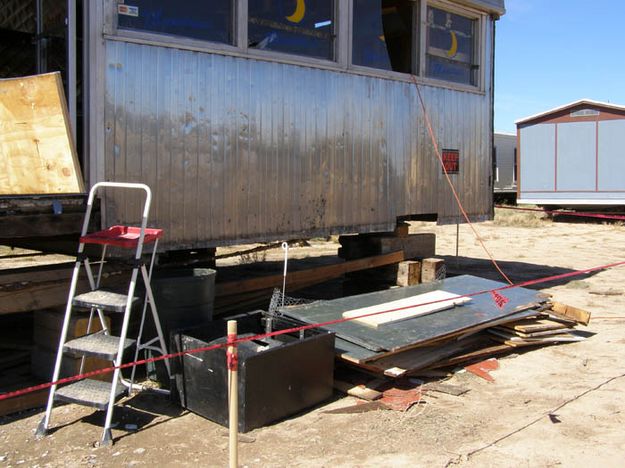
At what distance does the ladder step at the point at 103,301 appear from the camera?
168 inches

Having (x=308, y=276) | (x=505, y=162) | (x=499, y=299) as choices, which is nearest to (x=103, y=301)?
(x=308, y=276)

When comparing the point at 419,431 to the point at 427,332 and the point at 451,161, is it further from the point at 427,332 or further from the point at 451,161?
the point at 451,161

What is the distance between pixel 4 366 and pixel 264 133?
319 cm

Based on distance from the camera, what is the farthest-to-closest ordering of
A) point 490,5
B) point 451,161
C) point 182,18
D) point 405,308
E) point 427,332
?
1. point 490,5
2. point 451,161
3. point 405,308
4. point 182,18
5. point 427,332

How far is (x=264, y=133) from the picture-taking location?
244 inches

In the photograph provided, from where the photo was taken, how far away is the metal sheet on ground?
5191 mm

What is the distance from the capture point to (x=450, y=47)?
838cm

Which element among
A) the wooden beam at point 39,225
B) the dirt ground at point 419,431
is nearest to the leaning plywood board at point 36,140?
the wooden beam at point 39,225

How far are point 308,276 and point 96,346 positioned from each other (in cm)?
334

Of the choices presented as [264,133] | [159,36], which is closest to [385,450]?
[264,133]

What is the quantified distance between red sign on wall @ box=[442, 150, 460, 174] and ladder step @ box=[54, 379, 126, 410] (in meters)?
5.26

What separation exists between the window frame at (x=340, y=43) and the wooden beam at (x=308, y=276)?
2212 mm

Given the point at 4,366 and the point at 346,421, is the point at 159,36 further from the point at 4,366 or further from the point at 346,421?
the point at 346,421

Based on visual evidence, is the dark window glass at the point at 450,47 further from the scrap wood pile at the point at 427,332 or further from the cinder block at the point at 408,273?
the scrap wood pile at the point at 427,332
